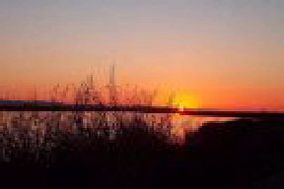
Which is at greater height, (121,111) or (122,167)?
(121,111)

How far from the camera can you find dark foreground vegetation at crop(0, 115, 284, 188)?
39.5ft

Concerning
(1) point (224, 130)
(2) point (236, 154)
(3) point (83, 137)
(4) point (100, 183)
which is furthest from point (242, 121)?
(4) point (100, 183)

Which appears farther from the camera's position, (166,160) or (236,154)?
(236,154)

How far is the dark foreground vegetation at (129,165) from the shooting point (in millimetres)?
12055

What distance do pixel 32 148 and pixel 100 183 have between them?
2321 mm

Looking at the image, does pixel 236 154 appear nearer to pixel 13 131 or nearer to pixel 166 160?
pixel 166 160

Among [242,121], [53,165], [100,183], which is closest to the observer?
[100,183]

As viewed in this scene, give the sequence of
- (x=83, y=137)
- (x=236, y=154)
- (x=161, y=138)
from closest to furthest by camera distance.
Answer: (x=83, y=137) < (x=161, y=138) < (x=236, y=154)

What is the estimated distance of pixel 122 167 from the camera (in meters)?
12.4

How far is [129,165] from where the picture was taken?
12.6m

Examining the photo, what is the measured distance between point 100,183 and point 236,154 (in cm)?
559

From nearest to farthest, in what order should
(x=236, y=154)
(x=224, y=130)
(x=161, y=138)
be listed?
(x=161, y=138) → (x=236, y=154) → (x=224, y=130)

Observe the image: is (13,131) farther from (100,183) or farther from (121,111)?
(100,183)

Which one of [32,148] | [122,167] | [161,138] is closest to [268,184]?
[122,167]
